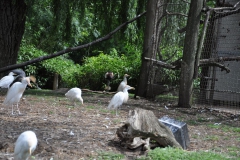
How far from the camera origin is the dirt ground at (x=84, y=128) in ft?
16.3

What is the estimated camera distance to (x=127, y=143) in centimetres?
518

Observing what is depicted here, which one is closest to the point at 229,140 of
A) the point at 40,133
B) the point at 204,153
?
the point at 204,153

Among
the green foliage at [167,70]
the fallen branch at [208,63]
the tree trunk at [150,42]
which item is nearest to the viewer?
the fallen branch at [208,63]

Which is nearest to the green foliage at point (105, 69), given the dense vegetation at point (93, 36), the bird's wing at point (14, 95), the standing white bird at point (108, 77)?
the dense vegetation at point (93, 36)

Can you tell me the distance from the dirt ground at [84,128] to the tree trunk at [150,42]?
2172 mm

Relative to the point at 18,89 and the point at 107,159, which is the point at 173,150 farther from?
the point at 18,89

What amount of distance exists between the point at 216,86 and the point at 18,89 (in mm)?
6497

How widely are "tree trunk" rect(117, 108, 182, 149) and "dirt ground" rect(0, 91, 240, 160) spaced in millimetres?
167

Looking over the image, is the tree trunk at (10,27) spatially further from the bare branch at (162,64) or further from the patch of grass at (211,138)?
the patch of grass at (211,138)

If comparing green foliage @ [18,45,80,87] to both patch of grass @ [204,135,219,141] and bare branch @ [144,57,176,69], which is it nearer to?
bare branch @ [144,57,176,69]

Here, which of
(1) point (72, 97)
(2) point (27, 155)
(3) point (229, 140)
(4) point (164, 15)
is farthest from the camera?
(4) point (164, 15)

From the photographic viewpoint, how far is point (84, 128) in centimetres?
628

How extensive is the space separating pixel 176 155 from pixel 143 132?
53 centimetres

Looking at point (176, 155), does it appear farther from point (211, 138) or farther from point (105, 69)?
point (105, 69)
